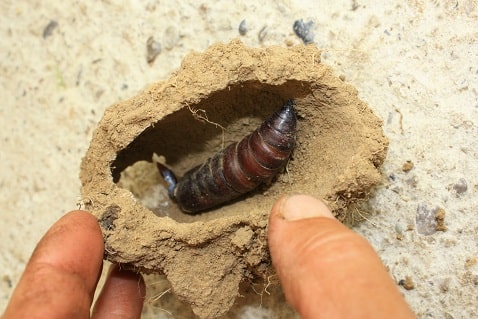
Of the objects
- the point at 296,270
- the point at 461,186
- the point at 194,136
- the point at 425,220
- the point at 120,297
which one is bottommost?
the point at 120,297

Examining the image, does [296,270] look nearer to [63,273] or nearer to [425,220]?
[63,273]

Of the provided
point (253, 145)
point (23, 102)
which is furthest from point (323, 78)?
point (23, 102)

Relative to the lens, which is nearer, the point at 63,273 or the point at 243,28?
the point at 63,273

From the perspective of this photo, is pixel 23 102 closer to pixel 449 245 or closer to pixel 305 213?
pixel 305 213

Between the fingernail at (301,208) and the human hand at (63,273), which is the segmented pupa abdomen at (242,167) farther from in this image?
the human hand at (63,273)

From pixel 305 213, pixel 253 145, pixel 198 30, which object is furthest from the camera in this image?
pixel 198 30

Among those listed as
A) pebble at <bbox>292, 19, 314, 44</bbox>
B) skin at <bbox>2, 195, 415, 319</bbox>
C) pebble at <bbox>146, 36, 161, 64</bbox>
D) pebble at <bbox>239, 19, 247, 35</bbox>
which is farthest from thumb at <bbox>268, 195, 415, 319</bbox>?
pebble at <bbox>146, 36, 161, 64</bbox>

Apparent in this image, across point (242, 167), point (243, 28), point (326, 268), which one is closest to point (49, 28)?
point (243, 28)
